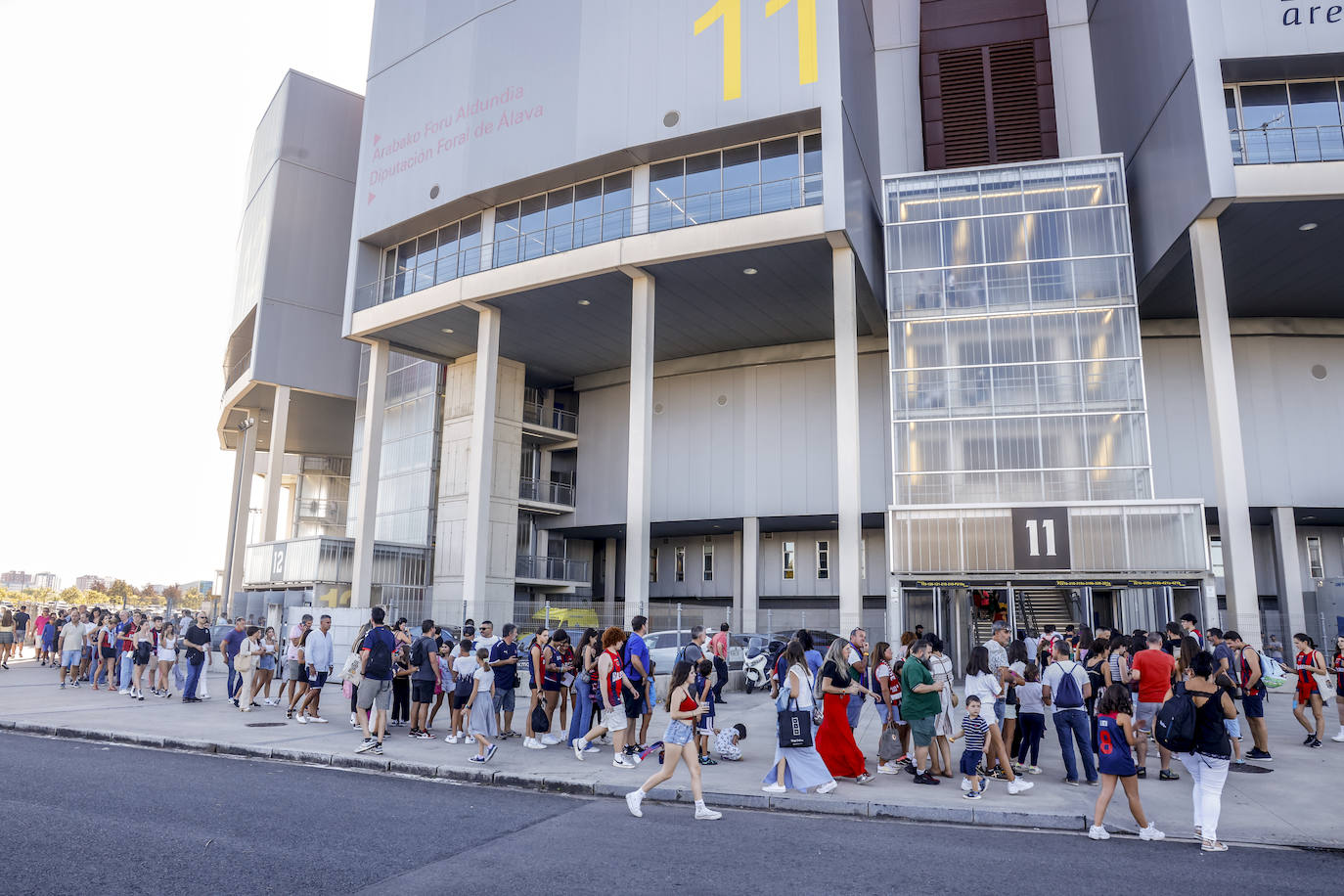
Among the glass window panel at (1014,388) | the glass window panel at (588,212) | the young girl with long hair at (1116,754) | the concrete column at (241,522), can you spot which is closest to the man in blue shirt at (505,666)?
the young girl with long hair at (1116,754)

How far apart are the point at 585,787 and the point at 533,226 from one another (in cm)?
2367

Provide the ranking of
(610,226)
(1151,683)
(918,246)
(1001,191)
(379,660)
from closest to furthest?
(1151,683) → (379,660) → (1001,191) → (918,246) → (610,226)

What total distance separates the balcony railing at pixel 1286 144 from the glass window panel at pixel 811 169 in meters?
10.9

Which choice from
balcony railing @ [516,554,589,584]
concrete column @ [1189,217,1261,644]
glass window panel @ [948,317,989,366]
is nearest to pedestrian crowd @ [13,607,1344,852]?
concrete column @ [1189,217,1261,644]

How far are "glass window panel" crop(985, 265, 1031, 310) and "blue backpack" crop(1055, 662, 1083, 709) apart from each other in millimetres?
19038

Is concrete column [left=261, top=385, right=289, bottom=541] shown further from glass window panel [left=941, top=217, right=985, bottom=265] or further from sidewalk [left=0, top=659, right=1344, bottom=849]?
glass window panel [left=941, top=217, right=985, bottom=265]

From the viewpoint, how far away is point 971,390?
26219mm

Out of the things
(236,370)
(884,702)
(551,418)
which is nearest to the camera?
(884,702)

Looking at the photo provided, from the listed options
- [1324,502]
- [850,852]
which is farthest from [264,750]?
[1324,502]

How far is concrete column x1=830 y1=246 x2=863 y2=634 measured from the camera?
24344 millimetres

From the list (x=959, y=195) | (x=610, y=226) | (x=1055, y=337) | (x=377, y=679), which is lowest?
(x=377, y=679)

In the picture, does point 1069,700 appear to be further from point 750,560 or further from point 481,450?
point 750,560

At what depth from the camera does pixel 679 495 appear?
3778cm

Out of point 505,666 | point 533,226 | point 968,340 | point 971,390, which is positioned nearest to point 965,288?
point 968,340
